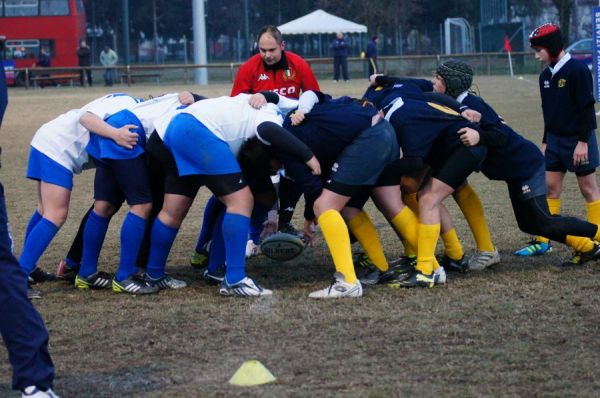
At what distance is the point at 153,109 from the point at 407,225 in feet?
6.67

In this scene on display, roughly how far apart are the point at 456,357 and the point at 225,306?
204 centimetres

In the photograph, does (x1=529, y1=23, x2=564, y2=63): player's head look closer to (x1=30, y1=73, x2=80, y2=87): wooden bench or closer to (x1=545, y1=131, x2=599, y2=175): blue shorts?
(x1=545, y1=131, x2=599, y2=175): blue shorts

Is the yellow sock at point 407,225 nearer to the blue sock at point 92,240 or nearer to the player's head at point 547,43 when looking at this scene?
the player's head at point 547,43

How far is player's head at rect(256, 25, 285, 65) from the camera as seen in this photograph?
9586 millimetres

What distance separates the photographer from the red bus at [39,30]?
52406mm

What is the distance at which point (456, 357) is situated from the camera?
19.5 ft

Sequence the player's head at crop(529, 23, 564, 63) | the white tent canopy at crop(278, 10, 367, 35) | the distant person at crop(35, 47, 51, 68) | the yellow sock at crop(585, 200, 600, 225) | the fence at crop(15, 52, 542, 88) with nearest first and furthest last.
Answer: the player's head at crop(529, 23, 564, 63) → the yellow sock at crop(585, 200, 600, 225) → the fence at crop(15, 52, 542, 88) → the distant person at crop(35, 47, 51, 68) → the white tent canopy at crop(278, 10, 367, 35)

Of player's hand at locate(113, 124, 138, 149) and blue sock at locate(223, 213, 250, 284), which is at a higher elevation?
player's hand at locate(113, 124, 138, 149)

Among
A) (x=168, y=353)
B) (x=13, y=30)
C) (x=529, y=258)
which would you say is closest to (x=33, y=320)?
(x=168, y=353)

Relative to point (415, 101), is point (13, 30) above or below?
above

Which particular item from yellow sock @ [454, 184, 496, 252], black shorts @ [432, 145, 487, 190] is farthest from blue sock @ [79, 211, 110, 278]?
yellow sock @ [454, 184, 496, 252]

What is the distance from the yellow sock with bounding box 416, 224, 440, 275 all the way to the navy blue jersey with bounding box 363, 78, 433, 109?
1.00 meters

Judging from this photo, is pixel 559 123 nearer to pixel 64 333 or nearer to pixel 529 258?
pixel 529 258

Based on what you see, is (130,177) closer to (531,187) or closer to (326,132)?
(326,132)
